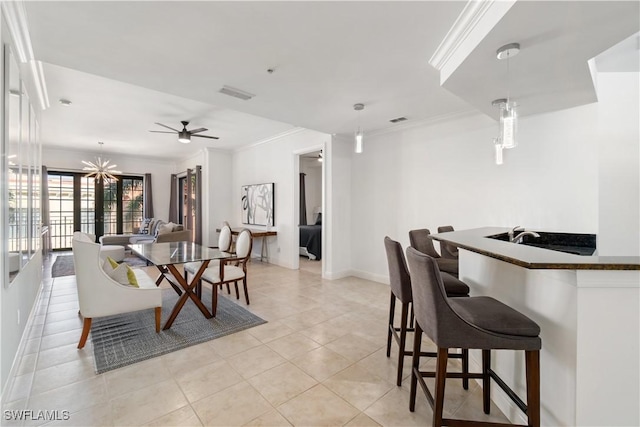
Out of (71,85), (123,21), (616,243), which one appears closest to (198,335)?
(123,21)

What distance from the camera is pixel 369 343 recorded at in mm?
2658

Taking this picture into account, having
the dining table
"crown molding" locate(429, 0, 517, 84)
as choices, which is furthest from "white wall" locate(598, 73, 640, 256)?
the dining table

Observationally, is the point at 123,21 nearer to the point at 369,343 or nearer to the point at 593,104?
the point at 369,343

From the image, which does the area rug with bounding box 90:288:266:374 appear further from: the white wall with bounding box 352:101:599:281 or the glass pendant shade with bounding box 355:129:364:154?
the white wall with bounding box 352:101:599:281

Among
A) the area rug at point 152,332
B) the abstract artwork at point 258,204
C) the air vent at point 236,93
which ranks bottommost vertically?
the area rug at point 152,332


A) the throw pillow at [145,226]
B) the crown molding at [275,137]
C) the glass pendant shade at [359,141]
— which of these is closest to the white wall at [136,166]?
the throw pillow at [145,226]

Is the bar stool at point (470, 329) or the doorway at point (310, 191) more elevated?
the doorway at point (310, 191)

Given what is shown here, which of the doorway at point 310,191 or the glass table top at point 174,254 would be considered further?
the doorway at point 310,191

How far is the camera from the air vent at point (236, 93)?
2981mm

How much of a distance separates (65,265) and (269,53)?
6.49m

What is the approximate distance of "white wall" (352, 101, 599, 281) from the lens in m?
2.99

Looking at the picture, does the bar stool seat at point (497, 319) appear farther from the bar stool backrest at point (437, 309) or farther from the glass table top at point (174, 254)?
the glass table top at point (174, 254)

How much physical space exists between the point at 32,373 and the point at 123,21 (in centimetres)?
261

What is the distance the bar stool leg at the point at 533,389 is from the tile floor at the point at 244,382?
1.75 ft
